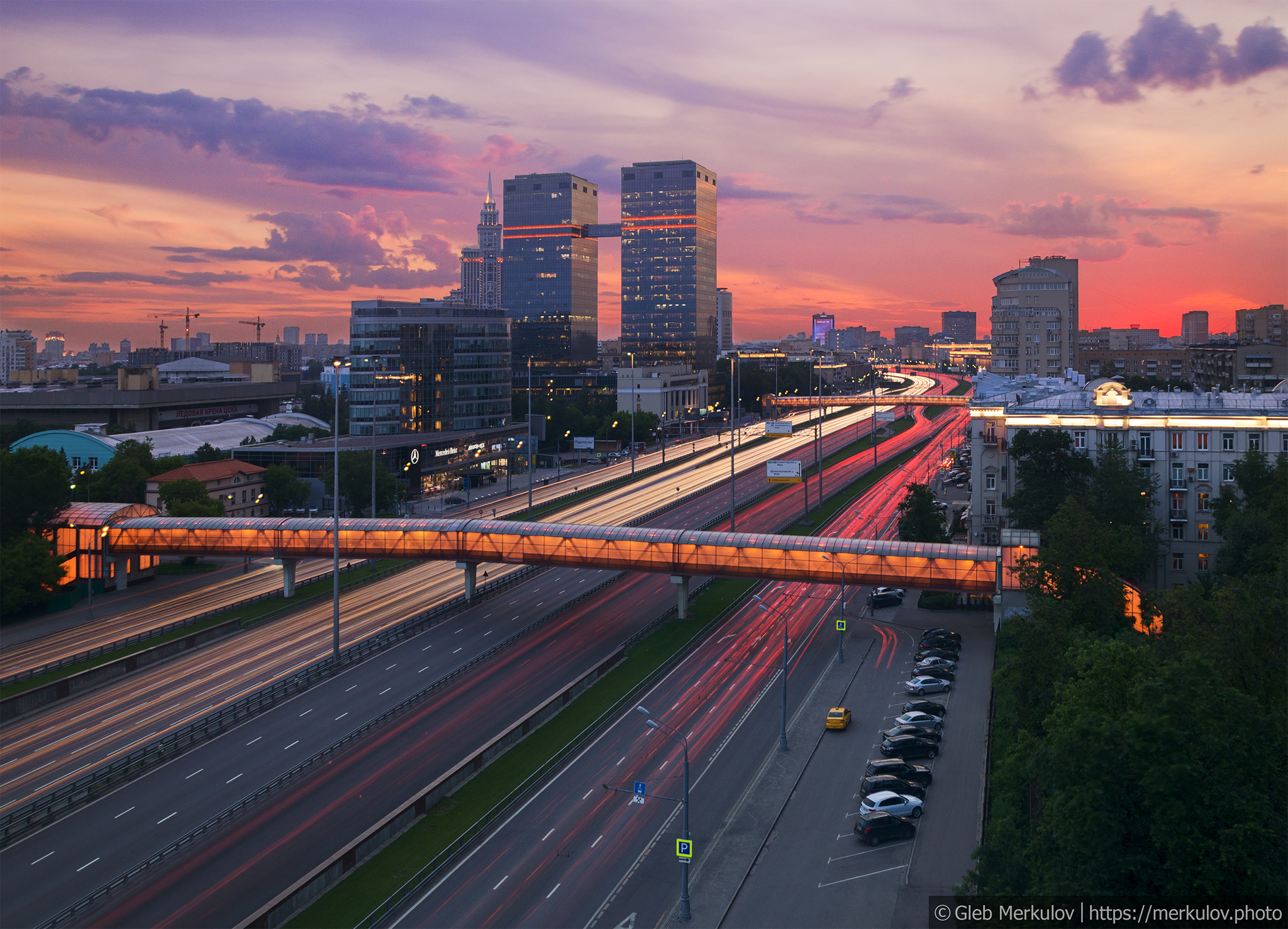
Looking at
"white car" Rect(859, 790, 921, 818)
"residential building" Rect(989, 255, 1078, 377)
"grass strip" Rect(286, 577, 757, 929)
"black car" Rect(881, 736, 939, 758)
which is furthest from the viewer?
"residential building" Rect(989, 255, 1078, 377)

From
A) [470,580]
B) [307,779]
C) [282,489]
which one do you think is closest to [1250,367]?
[470,580]

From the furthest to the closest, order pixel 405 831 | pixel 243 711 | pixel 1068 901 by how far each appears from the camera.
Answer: pixel 243 711, pixel 405 831, pixel 1068 901

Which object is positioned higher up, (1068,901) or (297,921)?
(1068,901)

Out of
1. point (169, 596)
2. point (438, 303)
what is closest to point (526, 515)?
point (169, 596)

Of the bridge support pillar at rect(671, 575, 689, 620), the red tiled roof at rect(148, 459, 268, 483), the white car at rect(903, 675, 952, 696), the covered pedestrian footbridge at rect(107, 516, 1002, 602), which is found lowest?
the white car at rect(903, 675, 952, 696)

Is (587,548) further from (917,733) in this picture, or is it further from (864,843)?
(864,843)

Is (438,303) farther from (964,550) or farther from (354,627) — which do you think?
(964,550)

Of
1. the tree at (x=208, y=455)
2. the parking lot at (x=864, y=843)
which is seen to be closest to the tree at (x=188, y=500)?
the tree at (x=208, y=455)

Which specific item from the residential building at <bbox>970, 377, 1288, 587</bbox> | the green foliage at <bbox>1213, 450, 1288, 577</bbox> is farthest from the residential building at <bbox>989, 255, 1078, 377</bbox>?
the green foliage at <bbox>1213, 450, 1288, 577</bbox>

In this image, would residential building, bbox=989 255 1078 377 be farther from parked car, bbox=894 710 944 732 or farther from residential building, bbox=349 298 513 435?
parked car, bbox=894 710 944 732
